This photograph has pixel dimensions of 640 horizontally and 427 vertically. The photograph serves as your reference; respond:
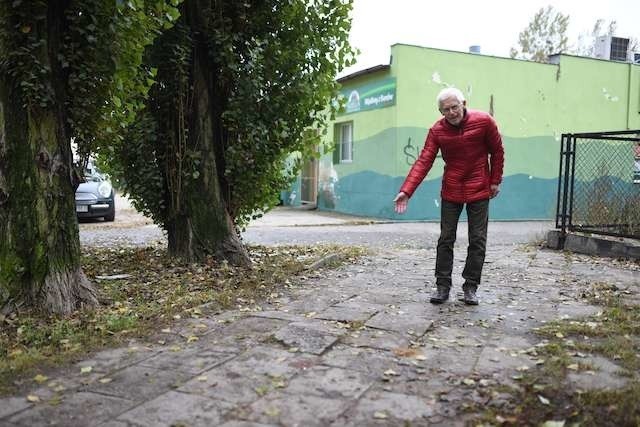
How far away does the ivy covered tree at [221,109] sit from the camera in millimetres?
6637

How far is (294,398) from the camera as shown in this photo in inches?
123

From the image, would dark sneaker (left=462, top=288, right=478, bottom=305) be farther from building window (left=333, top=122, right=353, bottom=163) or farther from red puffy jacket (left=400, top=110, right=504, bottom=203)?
building window (left=333, top=122, right=353, bottom=163)

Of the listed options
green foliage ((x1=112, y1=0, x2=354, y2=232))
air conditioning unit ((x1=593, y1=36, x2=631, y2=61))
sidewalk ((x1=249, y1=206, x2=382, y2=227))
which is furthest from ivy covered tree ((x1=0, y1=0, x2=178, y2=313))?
air conditioning unit ((x1=593, y1=36, x2=631, y2=61))

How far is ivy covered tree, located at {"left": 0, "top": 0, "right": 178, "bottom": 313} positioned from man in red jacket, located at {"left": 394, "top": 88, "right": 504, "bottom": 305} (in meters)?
2.57

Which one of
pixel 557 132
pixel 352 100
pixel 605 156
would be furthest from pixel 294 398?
pixel 557 132

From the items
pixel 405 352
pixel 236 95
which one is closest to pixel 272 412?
pixel 405 352

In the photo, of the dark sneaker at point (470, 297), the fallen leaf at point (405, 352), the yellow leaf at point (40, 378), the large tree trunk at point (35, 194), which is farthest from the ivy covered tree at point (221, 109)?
the yellow leaf at point (40, 378)

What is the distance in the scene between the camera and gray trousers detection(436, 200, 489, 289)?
5207 mm

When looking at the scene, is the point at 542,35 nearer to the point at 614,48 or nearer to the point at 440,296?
the point at 614,48

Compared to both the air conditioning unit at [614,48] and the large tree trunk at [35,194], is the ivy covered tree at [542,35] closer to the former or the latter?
the air conditioning unit at [614,48]

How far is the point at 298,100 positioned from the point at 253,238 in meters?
5.11

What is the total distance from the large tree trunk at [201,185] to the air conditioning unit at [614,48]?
72.1 ft

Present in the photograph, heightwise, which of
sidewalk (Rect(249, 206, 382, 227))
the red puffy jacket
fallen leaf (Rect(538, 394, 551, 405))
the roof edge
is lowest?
fallen leaf (Rect(538, 394, 551, 405))

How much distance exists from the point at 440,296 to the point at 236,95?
3195 mm
